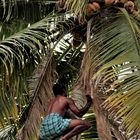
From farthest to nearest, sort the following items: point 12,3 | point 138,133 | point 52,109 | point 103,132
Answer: point 12,3, point 52,109, point 103,132, point 138,133

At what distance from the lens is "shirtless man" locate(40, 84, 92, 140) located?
6.14 meters

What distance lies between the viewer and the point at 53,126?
6.28 m

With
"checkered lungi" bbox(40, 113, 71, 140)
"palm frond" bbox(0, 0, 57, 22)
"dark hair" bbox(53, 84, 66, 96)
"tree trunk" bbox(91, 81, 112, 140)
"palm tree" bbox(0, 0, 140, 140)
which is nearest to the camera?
"palm tree" bbox(0, 0, 140, 140)

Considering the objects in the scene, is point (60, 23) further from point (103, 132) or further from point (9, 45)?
point (103, 132)

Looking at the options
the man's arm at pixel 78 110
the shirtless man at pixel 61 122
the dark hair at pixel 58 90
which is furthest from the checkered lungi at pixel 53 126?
the dark hair at pixel 58 90

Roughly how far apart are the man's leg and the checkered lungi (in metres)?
0.06

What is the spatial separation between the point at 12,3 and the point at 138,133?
3.36 m

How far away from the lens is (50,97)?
21.7 feet

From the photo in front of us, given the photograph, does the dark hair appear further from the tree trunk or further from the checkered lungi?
the tree trunk

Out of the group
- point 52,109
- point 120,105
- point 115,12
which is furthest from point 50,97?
point 120,105

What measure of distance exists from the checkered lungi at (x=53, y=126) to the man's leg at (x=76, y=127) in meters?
0.06

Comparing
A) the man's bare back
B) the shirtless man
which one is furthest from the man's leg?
the man's bare back

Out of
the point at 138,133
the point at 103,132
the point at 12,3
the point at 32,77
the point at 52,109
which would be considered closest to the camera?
the point at 138,133

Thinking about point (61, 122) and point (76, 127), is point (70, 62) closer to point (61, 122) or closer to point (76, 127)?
point (61, 122)
